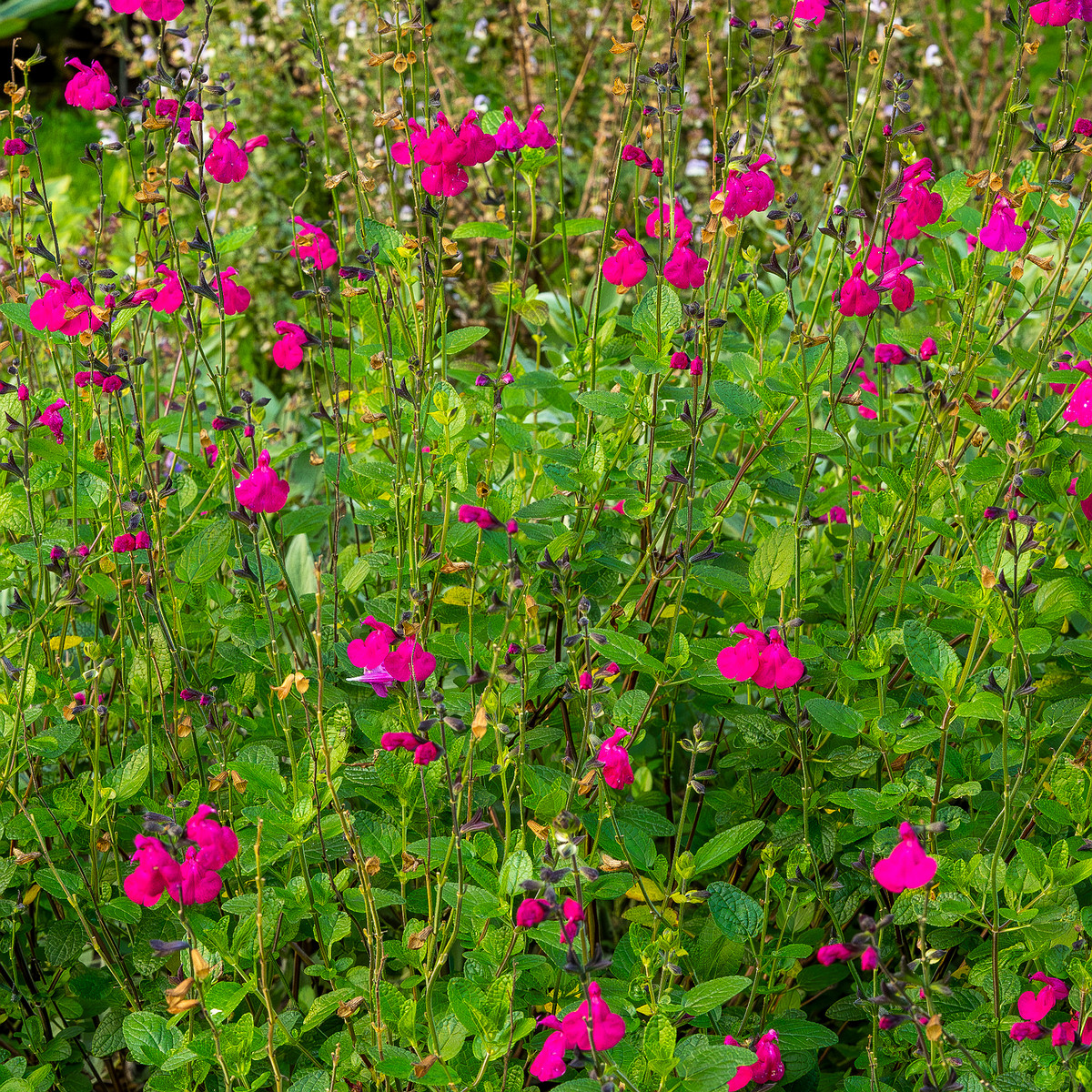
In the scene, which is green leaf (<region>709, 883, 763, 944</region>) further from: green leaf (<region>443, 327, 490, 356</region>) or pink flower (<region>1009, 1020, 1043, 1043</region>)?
green leaf (<region>443, 327, 490, 356</region>)

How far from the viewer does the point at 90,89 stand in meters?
→ 1.55

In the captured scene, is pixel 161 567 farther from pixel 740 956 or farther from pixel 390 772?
pixel 740 956

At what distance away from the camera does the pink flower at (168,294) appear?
1548 mm

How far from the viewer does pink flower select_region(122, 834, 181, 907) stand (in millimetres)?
1057

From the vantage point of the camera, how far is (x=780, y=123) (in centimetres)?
473

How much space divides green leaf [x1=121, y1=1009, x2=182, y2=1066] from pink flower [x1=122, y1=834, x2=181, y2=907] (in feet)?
0.63

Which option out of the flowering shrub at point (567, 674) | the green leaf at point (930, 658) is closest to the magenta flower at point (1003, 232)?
the flowering shrub at point (567, 674)

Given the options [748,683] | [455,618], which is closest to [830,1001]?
[748,683]

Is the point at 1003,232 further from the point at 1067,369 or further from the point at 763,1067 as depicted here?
the point at 763,1067

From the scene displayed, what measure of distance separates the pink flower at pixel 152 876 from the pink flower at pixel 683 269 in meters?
0.89

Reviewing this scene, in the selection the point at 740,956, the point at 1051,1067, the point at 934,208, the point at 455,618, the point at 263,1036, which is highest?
the point at 934,208

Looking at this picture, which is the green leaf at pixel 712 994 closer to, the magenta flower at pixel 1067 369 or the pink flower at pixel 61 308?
the magenta flower at pixel 1067 369

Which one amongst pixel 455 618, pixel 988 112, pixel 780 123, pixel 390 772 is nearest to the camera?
pixel 390 772

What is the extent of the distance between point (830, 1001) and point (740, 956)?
38cm
